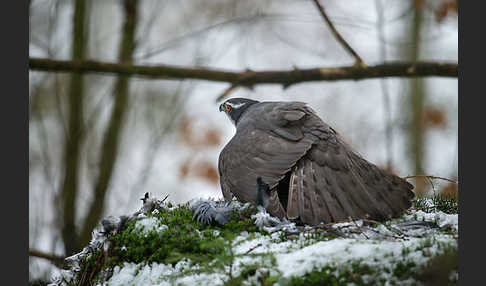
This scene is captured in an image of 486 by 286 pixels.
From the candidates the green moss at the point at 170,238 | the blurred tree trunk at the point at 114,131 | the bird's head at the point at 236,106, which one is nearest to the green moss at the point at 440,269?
the green moss at the point at 170,238

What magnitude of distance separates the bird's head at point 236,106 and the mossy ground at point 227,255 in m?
1.82

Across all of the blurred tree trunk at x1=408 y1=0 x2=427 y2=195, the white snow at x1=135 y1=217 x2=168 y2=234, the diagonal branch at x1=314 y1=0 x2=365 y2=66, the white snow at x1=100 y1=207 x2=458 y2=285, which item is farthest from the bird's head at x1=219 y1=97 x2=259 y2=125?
Result: the blurred tree trunk at x1=408 y1=0 x2=427 y2=195

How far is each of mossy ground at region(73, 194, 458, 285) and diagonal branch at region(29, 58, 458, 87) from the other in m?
2.75

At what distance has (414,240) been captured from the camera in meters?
2.89

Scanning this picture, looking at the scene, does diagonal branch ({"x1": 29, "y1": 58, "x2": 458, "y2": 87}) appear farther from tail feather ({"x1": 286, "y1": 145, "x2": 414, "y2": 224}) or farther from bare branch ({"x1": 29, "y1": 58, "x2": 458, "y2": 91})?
tail feather ({"x1": 286, "y1": 145, "x2": 414, "y2": 224})

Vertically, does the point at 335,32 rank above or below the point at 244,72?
above

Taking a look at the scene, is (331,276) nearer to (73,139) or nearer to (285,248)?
(285,248)

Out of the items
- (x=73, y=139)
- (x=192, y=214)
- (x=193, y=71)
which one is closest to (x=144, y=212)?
(x=192, y=214)

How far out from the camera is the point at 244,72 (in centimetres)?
692

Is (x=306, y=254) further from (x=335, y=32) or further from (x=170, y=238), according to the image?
(x=335, y=32)

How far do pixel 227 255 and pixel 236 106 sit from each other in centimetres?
312

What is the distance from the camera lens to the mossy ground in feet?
8.25

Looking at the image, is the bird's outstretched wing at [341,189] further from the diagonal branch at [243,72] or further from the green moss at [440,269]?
the diagonal branch at [243,72]

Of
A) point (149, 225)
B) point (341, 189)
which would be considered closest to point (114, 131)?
point (149, 225)
